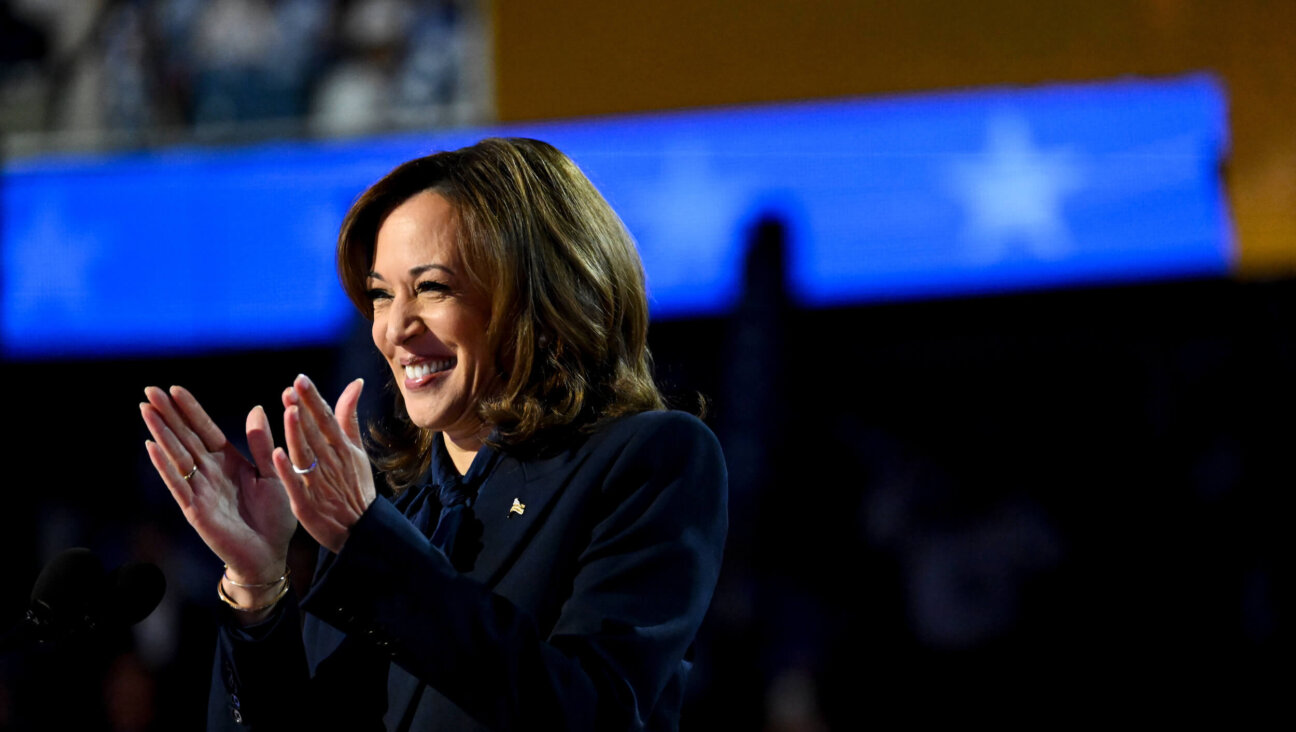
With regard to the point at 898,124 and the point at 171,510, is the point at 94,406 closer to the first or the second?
the point at 171,510

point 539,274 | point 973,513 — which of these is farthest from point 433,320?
point 973,513

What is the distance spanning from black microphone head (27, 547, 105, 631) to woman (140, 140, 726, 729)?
131 mm

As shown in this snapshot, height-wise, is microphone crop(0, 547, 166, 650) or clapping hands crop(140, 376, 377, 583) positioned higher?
clapping hands crop(140, 376, 377, 583)

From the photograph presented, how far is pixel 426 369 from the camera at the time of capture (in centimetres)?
142

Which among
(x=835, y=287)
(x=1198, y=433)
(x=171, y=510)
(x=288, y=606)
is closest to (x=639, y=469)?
(x=288, y=606)

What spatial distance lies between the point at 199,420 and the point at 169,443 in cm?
4

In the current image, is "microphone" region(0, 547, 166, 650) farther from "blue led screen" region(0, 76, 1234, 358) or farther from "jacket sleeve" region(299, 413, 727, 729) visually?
"blue led screen" region(0, 76, 1234, 358)

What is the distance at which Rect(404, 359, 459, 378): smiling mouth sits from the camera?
4.64 ft

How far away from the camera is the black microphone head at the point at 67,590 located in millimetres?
1284

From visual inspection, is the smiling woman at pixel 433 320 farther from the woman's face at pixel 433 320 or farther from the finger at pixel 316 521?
the finger at pixel 316 521

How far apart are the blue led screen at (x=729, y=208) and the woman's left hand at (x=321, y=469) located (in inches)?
133

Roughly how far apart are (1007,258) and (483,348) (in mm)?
3243

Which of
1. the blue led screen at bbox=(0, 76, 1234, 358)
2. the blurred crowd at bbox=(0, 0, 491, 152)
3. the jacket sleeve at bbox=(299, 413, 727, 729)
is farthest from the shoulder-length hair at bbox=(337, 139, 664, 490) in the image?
the blurred crowd at bbox=(0, 0, 491, 152)

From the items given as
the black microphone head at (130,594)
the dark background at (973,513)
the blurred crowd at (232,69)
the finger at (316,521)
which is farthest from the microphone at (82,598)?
the blurred crowd at (232,69)
